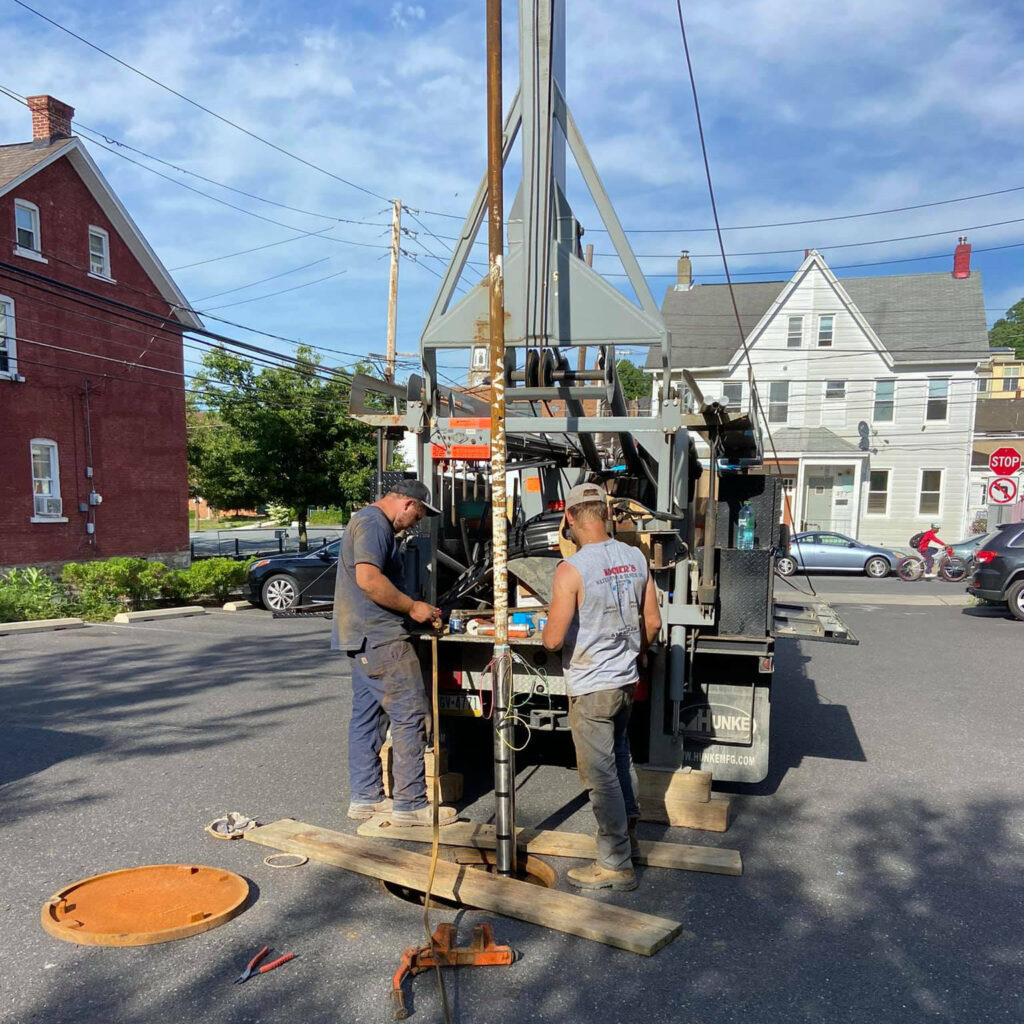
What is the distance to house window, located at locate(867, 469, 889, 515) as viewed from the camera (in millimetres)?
31484

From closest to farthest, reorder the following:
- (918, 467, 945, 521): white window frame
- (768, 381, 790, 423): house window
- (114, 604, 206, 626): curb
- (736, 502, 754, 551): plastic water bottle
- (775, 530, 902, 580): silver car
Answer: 1. (736, 502, 754, 551): plastic water bottle
2. (114, 604, 206, 626): curb
3. (775, 530, 902, 580): silver car
4. (918, 467, 945, 521): white window frame
5. (768, 381, 790, 423): house window

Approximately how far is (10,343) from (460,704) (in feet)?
58.9

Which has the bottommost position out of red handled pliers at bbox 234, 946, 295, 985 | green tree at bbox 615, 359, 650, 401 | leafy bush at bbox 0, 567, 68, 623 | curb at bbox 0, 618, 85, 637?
curb at bbox 0, 618, 85, 637

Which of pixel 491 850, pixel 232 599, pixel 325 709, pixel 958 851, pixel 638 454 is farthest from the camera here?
pixel 232 599

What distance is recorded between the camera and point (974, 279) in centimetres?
3291

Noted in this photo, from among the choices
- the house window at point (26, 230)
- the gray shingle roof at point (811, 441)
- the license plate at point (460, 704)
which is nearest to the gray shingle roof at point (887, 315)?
the gray shingle roof at point (811, 441)

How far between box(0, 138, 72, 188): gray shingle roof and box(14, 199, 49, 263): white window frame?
60 centimetres

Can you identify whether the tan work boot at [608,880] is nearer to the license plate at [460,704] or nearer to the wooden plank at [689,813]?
the wooden plank at [689,813]

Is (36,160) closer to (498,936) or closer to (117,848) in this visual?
(117,848)

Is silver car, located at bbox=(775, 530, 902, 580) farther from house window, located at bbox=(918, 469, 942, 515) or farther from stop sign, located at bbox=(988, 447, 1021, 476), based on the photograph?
house window, located at bbox=(918, 469, 942, 515)

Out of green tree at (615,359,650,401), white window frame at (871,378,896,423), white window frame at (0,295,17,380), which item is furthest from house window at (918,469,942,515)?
white window frame at (0,295,17,380)

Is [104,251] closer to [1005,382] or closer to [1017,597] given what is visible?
[1017,597]

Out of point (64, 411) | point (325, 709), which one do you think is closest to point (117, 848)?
point (325, 709)

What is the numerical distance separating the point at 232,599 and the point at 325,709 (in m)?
9.50
